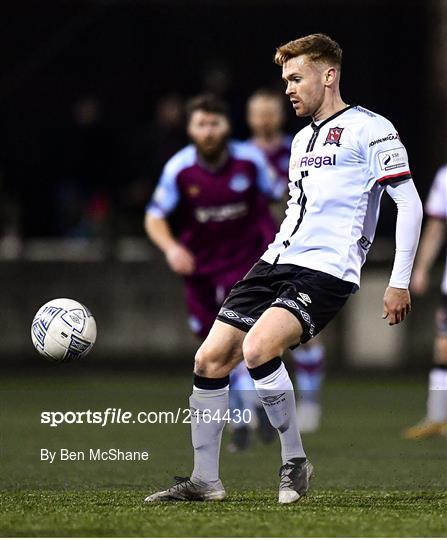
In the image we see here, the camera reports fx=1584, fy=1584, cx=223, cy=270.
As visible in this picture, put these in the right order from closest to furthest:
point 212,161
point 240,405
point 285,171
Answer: point 212,161 < point 240,405 < point 285,171

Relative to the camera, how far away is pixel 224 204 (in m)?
10.7

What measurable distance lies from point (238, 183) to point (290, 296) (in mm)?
3496

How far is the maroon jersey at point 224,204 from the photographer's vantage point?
1068cm

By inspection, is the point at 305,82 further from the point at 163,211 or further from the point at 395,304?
the point at 163,211

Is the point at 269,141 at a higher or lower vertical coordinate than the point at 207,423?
higher

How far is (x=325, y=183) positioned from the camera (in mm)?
7391

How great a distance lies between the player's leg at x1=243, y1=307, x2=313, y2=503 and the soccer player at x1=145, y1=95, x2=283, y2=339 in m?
3.29

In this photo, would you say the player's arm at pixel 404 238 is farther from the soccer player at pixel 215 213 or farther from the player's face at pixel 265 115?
the player's face at pixel 265 115

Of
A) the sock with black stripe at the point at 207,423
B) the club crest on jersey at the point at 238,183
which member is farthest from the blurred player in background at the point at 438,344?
the sock with black stripe at the point at 207,423

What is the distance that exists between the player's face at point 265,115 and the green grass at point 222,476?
2.30 meters

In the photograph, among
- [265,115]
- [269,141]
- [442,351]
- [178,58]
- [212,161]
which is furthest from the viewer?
[178,58]

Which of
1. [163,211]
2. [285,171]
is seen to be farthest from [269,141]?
[163,211]

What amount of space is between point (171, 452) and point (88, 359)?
247 inches

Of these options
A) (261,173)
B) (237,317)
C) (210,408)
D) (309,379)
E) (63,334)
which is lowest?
(309,379)
